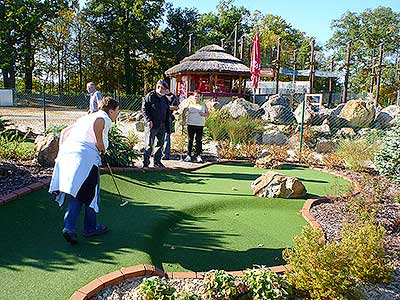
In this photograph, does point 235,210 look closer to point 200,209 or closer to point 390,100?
point 200,209

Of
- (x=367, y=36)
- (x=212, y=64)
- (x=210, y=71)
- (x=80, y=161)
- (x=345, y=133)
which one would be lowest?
(x=345, y=133)

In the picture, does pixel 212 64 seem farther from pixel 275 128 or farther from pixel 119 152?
pixel 119 152

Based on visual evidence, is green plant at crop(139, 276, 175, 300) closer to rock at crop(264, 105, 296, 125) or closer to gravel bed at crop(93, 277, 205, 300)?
gravel bed at crop(93, 277, 205, 300)

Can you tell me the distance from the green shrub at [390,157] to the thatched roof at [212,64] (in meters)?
14.2

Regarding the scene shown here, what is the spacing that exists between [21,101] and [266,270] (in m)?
22.1

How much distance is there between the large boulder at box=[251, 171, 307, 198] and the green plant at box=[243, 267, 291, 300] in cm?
275

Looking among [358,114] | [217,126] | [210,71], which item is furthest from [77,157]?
[210,71]

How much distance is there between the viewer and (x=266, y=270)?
9.40 ft

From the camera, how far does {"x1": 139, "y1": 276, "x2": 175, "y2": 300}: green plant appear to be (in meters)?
2.57

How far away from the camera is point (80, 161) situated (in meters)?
3.33

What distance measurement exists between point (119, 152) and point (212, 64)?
49.5 ft

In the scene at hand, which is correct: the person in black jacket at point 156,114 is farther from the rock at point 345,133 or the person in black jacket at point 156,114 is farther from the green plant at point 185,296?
the rock at point 345,133

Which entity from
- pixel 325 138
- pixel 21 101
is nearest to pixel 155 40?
pixel 21 101

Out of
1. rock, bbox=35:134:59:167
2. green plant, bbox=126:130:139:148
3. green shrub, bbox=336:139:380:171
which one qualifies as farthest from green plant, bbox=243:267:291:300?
green shrub, bbox=336:139:380:171
